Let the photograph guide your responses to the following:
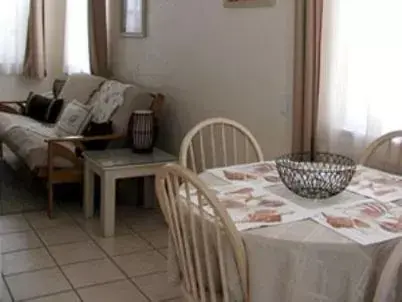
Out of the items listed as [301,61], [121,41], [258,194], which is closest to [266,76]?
[301,61]

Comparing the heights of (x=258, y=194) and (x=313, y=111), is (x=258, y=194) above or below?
below

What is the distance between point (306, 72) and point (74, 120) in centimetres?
225

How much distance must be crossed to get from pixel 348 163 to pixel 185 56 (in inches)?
87.8

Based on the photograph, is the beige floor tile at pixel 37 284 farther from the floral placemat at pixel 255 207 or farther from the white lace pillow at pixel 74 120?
the white lace pillow at pixel 74 120

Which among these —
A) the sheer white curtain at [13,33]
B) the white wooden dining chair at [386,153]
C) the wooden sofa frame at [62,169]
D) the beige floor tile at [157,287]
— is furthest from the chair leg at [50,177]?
the sheer white curtain at [13,33]

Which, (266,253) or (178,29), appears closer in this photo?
(266,253)

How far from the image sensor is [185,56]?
4211mm

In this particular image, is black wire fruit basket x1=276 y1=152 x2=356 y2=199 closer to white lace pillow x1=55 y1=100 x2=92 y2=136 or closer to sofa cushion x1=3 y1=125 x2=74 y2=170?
sofa cushion x1=3 y1=125 x2=74 y2=170

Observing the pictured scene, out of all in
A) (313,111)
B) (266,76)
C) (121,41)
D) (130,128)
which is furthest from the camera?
(121,41)

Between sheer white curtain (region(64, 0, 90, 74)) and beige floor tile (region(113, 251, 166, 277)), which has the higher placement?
sheer white curtain (region(64, 0, 90, 74))

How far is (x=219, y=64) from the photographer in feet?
12.3

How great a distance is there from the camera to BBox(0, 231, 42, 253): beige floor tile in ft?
11.1

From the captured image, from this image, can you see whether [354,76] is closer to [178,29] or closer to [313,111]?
[313,111]

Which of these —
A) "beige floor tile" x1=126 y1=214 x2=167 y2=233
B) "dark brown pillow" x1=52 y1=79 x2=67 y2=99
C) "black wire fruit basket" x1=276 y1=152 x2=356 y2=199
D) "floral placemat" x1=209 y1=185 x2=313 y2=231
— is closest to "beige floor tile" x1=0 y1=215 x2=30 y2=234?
"beige floor tile" x1=126 y1=214 x2=167 y2=233
